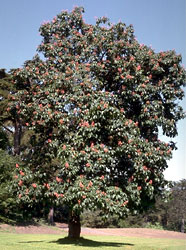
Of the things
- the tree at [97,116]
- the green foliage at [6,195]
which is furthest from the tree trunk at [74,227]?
the green foliage at [6,195]

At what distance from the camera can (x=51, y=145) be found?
592 inches

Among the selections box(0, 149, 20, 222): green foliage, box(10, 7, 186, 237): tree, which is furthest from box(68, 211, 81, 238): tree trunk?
box(0, 149, 20, 222): green foliage

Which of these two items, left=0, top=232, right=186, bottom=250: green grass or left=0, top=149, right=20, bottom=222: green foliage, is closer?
left=0, top=232, right=186, bottom=250: green grass

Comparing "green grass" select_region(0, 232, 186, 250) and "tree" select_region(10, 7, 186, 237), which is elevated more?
"tree" select_region(10, 7, 186, 237)

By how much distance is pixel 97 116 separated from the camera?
14000 millimetres

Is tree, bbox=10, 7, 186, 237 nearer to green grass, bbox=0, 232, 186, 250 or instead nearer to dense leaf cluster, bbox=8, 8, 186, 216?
dense leaf cluster, bbox=8, 8, 186, 216

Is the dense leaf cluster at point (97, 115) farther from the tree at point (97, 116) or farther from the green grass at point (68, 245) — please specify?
the green grass at point (68, 245)

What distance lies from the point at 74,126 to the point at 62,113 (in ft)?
2.87

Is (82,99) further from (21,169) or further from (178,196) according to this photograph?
(178,196)

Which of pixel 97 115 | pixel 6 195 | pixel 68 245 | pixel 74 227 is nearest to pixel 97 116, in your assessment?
pixel 97 115

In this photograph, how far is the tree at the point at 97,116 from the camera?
13883 millimetres

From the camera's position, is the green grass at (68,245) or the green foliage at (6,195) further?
the green foliage at (6,195)

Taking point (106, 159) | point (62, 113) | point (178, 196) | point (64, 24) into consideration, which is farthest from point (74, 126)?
point (178, 196)

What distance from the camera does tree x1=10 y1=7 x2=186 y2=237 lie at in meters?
13.9
